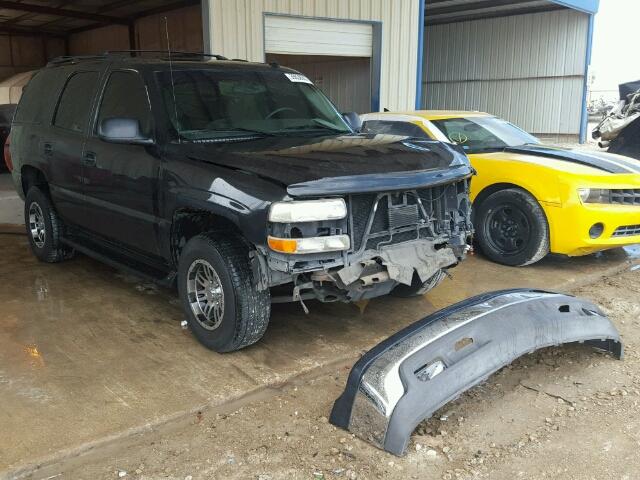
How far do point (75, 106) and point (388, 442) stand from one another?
4.01 meters

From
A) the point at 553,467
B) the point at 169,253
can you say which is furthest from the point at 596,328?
the point at 169,253

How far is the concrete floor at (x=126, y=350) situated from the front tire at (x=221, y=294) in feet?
0.58

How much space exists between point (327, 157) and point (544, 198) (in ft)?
9.74

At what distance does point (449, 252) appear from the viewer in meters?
4.08

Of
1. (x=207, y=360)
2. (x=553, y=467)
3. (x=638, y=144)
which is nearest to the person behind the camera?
(x=553, y=467)

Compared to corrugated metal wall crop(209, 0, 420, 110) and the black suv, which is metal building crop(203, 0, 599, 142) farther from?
the black suv

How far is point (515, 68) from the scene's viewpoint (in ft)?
74.6

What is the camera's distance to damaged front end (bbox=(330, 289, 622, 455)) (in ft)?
9.77

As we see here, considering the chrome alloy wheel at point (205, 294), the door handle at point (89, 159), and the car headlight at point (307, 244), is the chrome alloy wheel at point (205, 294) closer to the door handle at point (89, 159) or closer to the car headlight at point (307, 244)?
the car headlight at point (307, 244)

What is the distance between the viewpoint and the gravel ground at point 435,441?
2807 mm

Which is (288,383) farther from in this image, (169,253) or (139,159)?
(139,159)

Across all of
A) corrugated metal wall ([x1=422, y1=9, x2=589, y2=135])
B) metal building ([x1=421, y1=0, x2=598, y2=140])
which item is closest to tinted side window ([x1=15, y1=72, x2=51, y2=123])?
metal building ([x1=421, y1=0, x2=598, y2=140])

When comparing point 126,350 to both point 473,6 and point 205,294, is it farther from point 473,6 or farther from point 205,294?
point 473,6


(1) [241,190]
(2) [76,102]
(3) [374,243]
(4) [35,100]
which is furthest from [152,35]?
(3) [374,243]
